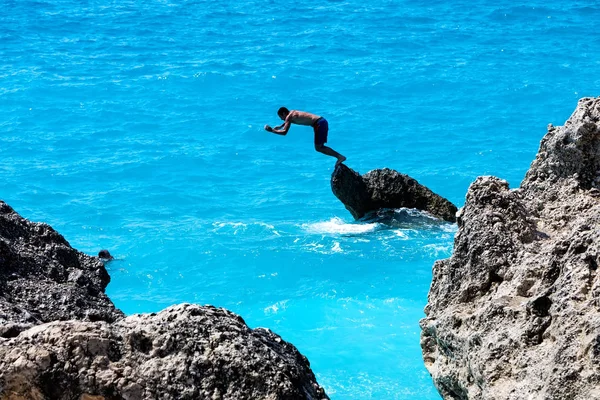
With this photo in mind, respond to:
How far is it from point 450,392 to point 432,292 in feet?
2.38

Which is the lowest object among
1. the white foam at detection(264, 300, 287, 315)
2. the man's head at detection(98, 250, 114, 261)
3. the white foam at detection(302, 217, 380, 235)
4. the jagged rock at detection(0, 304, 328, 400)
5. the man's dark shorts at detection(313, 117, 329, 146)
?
the jagged rock at detection(0, 304, 328, 400)

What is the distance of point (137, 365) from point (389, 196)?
12.0 metres

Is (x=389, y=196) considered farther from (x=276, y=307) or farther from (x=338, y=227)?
(x=276, y=307)

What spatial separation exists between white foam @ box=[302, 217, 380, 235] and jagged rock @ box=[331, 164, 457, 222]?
0.75ft

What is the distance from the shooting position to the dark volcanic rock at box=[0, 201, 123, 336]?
481cm

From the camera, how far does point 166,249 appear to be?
1538 centimetres

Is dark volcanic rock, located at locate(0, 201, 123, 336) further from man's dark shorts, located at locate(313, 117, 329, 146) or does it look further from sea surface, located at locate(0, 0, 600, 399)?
man's dark shorts, located at locate(313, 117, 329, 146)

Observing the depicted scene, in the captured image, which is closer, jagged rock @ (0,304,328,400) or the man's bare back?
jagged rock @ (0,304,328,400)

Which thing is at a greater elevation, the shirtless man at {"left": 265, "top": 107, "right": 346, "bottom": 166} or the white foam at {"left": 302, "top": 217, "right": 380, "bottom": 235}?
the shirtless man at {"left": 265, "top": 107, "right": 346, "bottom": 166}

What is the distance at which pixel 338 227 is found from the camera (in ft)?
52.3

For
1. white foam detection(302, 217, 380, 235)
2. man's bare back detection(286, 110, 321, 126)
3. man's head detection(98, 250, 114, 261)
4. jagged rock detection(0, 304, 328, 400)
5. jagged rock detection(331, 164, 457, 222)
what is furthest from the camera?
white foam detection(302, 217, 380, 235)

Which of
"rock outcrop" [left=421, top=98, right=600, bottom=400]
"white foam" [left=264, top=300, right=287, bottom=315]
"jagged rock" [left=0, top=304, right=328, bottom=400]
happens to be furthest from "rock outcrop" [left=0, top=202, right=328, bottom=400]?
"white foam" [left=264, top=300, right=287, bottom=315]

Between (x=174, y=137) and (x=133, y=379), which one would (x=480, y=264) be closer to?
(x=133, y=379)

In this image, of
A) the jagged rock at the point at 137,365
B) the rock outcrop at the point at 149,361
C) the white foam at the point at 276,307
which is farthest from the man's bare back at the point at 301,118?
the jagged rock at the point at 137,365
